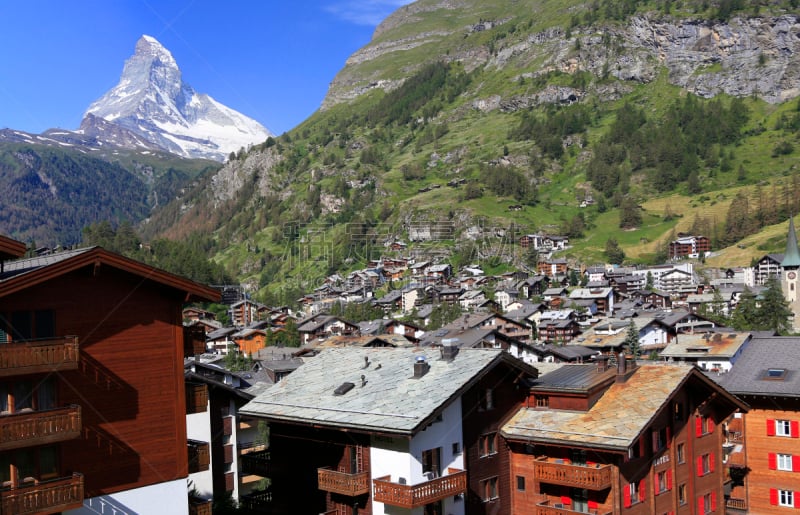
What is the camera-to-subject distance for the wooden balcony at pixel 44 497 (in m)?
19.3

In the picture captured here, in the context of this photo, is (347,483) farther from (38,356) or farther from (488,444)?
(38,356)

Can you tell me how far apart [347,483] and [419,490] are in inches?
113

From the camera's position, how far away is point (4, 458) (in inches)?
793

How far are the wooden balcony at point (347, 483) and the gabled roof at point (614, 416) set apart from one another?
6.11m

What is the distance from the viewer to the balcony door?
2708cm

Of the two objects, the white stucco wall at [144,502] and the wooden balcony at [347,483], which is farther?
the wooden balcony at [347,483]

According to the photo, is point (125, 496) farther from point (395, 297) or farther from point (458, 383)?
point (395, 297)

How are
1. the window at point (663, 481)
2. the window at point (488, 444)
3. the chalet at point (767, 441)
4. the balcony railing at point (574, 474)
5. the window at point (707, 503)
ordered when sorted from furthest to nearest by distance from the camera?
the chalet at point (767, 441) → the window at point (707, 503) → the window at point (663, 481) → the window at point (488, 444) → the balcony railing at point (574, 474)

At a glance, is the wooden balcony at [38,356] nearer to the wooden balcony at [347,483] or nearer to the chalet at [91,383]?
the chalet at [91,383]

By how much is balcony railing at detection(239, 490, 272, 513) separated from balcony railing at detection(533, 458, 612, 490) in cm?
1127

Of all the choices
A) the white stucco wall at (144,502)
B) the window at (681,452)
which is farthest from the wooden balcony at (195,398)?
the window at (681,452)

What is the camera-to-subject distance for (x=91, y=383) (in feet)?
72.0

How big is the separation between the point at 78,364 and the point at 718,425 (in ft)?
90.7

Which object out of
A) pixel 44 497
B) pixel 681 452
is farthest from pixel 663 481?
pixel 44 497
